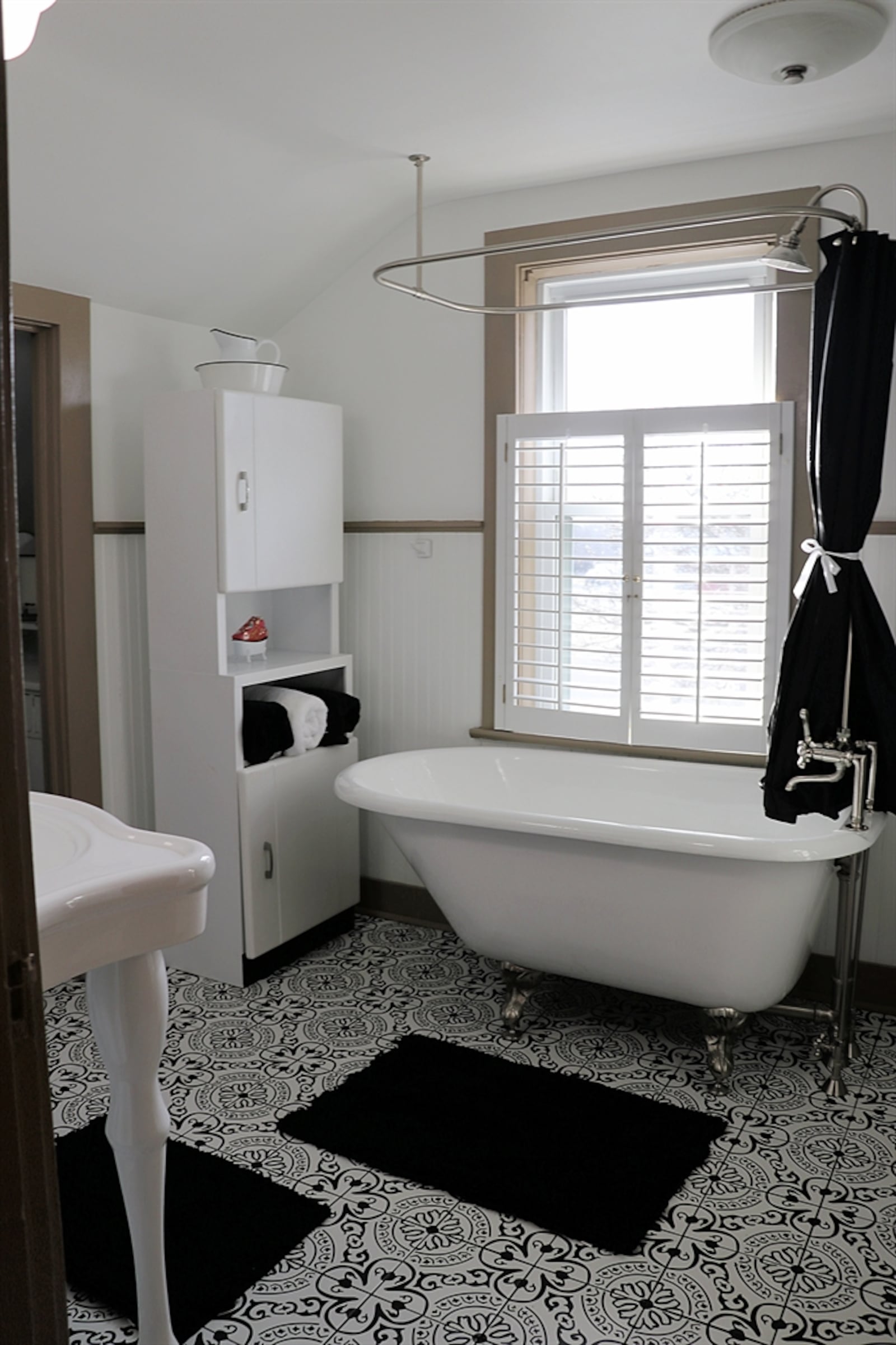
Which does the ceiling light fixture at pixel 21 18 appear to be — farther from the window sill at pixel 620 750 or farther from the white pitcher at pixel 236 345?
the window sill at pixel 620 750

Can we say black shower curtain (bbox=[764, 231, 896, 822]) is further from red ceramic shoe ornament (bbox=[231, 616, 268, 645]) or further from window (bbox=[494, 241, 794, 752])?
red ceramic shoe ornament (bbox=[231, 616, 268, 645])

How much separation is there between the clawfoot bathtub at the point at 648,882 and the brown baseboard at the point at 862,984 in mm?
458

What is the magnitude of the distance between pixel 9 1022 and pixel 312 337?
3724 millimetres

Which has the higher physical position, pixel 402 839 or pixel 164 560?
pixel 164 560

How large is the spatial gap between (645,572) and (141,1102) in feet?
7.51

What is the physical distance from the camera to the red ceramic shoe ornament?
373 centimetres

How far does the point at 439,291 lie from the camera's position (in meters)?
3.82

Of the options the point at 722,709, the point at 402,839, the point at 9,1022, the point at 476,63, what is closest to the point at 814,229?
the point at 476,63

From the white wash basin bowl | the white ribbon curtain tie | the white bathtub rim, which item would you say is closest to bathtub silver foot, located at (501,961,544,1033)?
the white bathtub rim

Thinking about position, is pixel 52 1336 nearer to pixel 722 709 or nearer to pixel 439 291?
pixel 722 709

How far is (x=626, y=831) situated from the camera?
279 centimetres

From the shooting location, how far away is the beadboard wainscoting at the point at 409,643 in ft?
12.8

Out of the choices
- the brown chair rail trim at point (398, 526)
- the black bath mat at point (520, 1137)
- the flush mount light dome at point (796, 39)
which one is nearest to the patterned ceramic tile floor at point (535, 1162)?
the black bath mat at point (520, 1137)

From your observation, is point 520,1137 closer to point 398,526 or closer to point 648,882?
point 648,882
